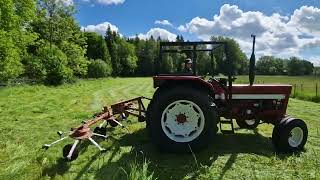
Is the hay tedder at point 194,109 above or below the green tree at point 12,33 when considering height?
below

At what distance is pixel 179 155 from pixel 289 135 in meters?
2.32

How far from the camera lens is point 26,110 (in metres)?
15.3

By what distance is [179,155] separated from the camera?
26.9ft

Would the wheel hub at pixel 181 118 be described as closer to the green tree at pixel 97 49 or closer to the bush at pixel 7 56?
the bush at pixel 7 56

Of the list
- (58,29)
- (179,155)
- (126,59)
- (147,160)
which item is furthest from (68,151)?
(126,59)

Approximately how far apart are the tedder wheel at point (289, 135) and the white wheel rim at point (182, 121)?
159 centimetres

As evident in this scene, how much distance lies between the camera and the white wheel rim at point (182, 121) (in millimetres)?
8383

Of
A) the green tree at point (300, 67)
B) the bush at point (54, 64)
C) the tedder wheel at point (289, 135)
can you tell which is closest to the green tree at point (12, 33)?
the bush at point (54, 64)

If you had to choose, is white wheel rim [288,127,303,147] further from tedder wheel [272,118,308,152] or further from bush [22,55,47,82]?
bush [22,55,47,82]

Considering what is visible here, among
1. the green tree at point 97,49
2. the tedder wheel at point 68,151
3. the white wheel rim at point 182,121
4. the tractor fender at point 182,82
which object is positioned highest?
the green tree at point 97,49

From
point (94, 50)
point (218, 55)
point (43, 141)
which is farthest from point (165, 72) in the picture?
point (94, 50)

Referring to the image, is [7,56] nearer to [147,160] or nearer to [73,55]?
[73,55]

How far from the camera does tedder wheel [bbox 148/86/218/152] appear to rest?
26.9 ft

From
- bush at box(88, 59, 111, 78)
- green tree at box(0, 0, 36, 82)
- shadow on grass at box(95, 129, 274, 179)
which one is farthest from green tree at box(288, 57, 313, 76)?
shadow on grass at box(95, 129, 274, 179)
